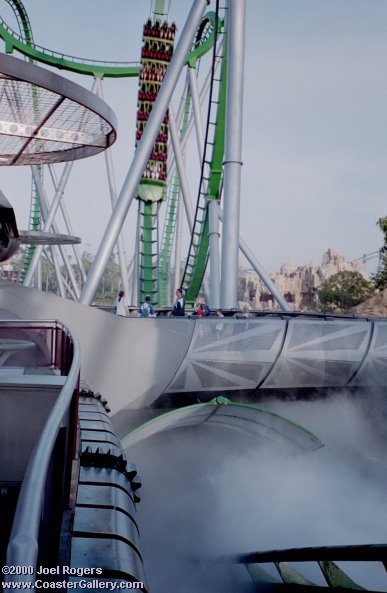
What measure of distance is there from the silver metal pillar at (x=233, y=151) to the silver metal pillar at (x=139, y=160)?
1.67 m

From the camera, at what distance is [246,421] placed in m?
12.6

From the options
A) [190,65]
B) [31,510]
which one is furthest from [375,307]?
[31,510]

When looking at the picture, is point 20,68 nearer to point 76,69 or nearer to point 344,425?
point 344,425

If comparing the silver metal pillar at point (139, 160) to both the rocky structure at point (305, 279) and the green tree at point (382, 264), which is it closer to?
the green tree at point (382, 264)

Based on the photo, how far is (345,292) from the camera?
59.7 metres

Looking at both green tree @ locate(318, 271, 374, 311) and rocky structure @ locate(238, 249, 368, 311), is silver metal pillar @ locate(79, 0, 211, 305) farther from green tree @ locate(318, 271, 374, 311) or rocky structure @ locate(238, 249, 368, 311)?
rocky structure @ locate(238, 249, 368, 311)

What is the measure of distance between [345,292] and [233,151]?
47.2 m

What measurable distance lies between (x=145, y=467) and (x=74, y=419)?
33.0 ft

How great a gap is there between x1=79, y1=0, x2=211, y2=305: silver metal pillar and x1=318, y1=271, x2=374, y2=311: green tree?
4462cm

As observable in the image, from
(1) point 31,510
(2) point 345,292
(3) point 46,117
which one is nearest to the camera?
(1) point 31,510

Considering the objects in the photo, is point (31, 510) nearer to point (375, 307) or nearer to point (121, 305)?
point (121, 305)

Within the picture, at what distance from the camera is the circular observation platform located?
8.13 m

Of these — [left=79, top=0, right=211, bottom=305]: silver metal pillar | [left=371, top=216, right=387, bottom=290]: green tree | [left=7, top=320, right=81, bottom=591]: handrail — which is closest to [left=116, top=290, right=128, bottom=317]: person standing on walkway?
[left=79, top=0, right=211, bottom=305]: silver metal pillar

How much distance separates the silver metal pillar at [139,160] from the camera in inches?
509
